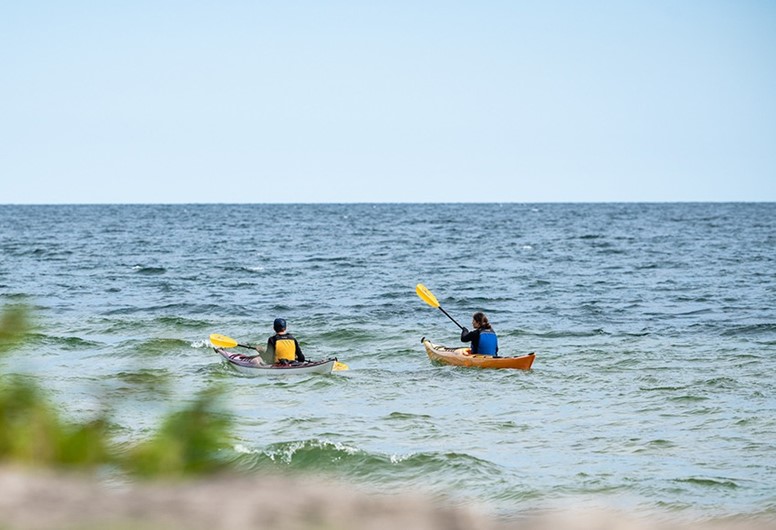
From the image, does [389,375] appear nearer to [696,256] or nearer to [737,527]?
[737,527]

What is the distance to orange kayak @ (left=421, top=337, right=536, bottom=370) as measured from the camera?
63.7ft

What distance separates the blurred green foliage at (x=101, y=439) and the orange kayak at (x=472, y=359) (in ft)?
53.5

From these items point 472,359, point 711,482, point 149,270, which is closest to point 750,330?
point 472,359

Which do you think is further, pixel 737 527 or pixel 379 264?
pixel 379 264

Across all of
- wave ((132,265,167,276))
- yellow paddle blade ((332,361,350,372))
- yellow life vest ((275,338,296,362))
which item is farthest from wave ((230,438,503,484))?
wave ((132,265,167,276))

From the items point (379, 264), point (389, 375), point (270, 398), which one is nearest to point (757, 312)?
point (389, 375)

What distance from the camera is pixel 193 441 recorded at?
9.81 ft

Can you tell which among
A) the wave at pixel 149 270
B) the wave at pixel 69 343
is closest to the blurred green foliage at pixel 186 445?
the wave at pixel 69 343

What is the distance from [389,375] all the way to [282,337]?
2.21m

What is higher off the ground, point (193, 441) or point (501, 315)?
point (193, 441)

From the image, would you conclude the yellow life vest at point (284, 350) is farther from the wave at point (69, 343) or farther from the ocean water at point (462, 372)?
the wave at point (69, 343)

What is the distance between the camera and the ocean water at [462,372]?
432 inches

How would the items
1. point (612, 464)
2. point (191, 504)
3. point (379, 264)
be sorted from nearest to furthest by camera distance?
1. point (191, 504)
2. point (612, 464)
3. point (379, 264)

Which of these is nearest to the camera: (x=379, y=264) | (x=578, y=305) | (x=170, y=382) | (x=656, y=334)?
(x=170, y=382)
